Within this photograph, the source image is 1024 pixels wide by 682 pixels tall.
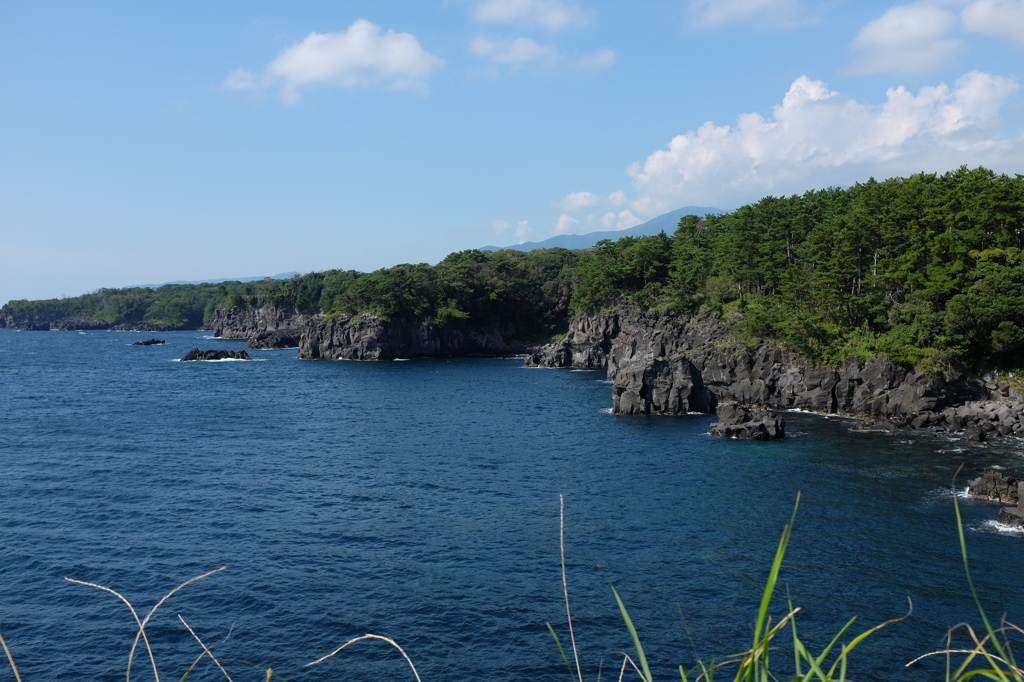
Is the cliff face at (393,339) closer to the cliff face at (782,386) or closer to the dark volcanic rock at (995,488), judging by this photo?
the cliff face at (782,386)

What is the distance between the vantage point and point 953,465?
57188 mm

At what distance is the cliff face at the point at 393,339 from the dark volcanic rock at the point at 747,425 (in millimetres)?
96044

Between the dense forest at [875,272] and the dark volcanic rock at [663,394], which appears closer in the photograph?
the dense forest at [875,272]

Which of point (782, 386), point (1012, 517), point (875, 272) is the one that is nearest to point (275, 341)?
point (782, 386)

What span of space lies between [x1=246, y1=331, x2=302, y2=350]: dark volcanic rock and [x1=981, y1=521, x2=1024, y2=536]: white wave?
169295 mm

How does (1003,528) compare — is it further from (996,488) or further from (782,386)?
(782,386)

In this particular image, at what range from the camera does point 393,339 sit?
160 metres

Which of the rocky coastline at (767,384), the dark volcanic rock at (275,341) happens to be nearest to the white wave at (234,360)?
the dark volcanic rock at (275,341)

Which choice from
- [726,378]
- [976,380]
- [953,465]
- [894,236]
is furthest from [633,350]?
[953,465]

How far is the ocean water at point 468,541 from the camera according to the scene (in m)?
31.9

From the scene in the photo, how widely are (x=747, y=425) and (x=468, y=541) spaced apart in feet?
120

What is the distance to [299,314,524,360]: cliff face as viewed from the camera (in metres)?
157

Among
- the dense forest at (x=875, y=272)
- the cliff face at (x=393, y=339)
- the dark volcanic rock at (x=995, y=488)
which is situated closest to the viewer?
the dark volcanic rock at (x=995, y=488)

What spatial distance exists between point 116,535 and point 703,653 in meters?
34.9
